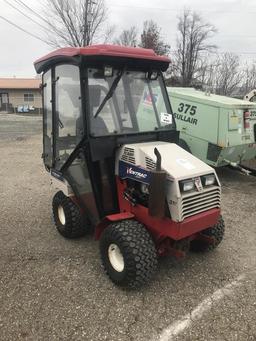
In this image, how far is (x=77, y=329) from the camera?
2.98 metres

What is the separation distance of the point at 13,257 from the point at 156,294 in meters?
1.83

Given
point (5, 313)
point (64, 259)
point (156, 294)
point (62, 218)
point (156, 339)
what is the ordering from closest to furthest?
point (156, 339) → point (5, 313) → point (156, 294) → point (64, 259) → point (62, 218)

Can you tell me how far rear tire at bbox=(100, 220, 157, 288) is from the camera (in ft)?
10.8

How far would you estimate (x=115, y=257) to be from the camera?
3.57 m

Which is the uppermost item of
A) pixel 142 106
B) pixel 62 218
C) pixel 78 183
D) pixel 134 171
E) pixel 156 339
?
pixel 142 106

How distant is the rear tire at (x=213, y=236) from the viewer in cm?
397

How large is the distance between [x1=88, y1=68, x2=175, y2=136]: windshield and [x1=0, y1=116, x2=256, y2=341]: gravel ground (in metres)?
1.60

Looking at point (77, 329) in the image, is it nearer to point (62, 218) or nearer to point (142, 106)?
point (62, 218)

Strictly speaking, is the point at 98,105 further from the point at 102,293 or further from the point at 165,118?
the point at 102,293

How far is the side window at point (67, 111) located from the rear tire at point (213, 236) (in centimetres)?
184

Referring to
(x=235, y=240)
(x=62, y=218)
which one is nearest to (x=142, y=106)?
(x=62, y=218)

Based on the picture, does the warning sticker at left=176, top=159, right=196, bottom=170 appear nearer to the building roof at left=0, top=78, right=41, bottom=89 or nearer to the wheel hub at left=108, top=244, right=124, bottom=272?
the wheel hub at left=108, top=244, right=124, bottom=272

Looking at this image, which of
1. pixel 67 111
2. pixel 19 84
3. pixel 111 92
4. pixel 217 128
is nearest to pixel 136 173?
pixel 111 92

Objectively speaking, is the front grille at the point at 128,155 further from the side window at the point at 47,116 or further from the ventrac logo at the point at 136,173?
the side window at the point at 47,116
